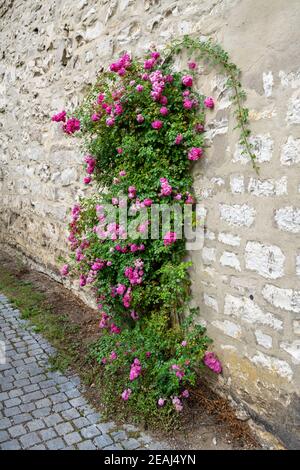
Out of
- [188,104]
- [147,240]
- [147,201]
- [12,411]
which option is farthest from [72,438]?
[188,104]

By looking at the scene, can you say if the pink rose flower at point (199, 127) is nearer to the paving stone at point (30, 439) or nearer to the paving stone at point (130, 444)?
the paving stone at point (130, 444)

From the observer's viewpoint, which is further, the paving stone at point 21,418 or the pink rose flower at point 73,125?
the pink rose flower at point 73,125

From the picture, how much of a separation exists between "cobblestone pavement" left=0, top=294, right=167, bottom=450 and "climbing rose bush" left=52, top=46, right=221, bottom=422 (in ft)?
0.82

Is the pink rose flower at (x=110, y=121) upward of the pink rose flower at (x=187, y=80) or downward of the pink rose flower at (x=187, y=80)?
downward

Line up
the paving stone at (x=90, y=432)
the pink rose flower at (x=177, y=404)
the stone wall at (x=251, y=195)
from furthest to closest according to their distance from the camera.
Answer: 1. the pink rose flower at (x=177, y=404)
2. the paving stone at (x=90, y=432)
3. the stone wall at (x=251, y=195)

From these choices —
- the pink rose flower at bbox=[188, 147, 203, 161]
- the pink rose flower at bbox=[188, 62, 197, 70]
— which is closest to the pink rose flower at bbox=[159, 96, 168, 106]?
the pink rose flower at bbox=[188, 62, 197, 70]

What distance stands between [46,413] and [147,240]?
1426 millimetres

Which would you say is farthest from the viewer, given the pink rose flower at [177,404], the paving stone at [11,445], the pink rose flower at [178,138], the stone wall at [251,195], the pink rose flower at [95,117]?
the pink rose flower at [95,117]

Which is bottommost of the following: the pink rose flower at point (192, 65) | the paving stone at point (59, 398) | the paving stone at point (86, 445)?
the paving stone at point (86, 445)

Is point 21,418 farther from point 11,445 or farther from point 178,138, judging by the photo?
point 178,138

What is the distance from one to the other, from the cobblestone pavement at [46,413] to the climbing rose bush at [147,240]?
25cm

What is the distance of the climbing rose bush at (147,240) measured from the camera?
9.39 feet

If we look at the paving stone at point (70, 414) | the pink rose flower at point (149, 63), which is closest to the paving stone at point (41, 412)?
the paving stone at point (70, 414)

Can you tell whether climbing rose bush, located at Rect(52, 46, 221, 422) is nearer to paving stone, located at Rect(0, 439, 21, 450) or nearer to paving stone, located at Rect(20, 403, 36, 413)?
paving stone, located at Rect(20, 403, 36, 413)
